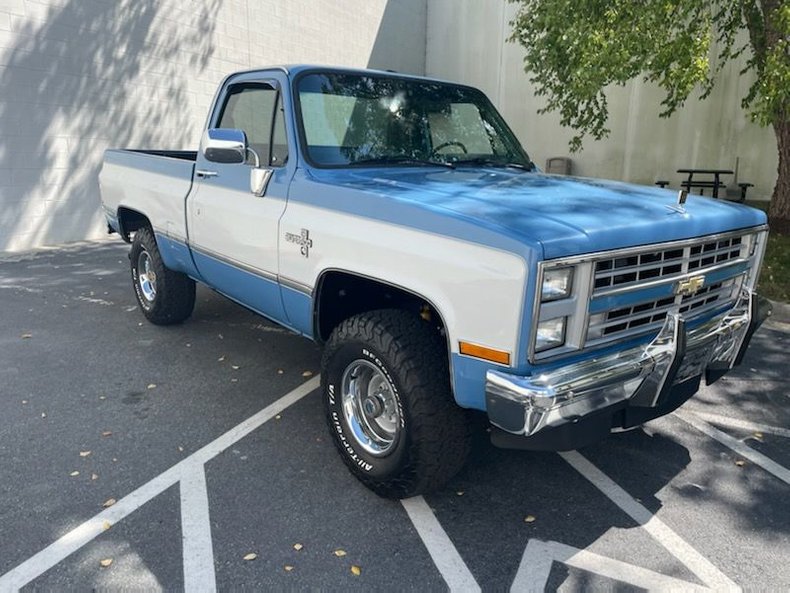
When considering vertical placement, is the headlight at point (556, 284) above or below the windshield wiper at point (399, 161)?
below

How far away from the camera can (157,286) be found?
17.9ft

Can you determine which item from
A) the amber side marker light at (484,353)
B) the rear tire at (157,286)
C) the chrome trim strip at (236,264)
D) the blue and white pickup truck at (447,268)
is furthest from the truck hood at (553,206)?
the rear tire at (157,286)

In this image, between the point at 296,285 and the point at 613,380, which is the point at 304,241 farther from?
the point at 613,380

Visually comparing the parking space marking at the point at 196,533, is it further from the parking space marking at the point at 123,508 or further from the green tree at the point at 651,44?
the green tree at the point at 651,44

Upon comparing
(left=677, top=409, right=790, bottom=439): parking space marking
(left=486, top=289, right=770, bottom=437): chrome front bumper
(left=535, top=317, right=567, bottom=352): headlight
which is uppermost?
(left=535, top=317, right=567, bottom=352): headlight

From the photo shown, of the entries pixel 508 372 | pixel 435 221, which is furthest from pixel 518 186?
Answer: pixel 508 372

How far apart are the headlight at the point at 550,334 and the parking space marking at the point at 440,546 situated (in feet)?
3.27

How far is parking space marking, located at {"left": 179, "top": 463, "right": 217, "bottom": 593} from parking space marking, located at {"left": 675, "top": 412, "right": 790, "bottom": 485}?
9.62ft

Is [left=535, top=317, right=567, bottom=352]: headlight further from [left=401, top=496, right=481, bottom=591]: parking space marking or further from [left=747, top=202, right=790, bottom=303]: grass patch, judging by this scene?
[left=747, top=202, right=790, bottom=303]: grass patch

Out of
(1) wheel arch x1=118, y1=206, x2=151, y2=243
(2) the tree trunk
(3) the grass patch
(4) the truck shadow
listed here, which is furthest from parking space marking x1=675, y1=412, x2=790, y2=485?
(4) the truck shadow

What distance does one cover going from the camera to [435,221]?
265 cm

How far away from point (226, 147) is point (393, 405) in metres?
1.78

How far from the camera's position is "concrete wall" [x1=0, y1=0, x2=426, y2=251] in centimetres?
859

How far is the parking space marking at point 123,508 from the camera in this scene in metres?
2.58
